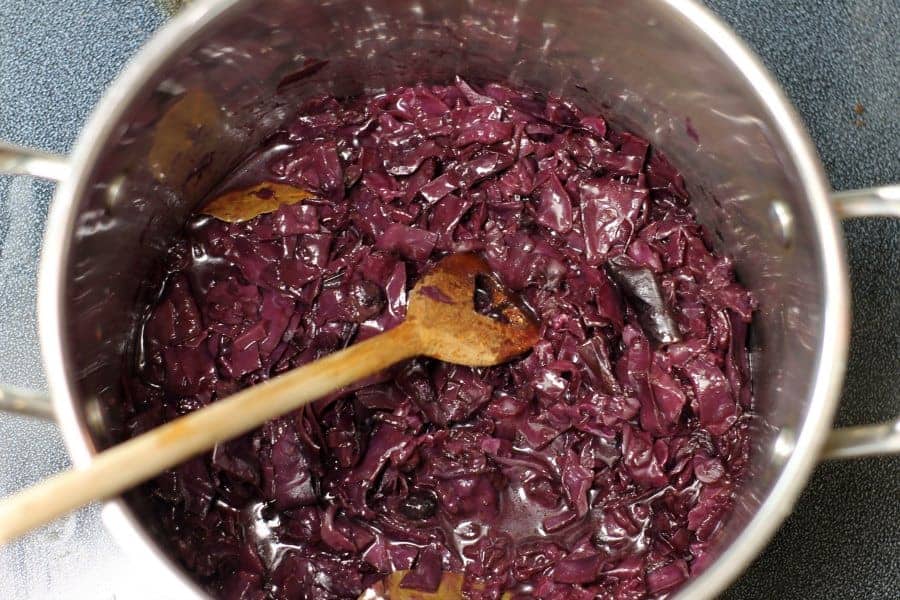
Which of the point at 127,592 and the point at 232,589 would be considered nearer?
the point at 232,589

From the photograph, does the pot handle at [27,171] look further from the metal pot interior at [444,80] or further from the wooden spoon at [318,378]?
the wooden spoon at [318,378]

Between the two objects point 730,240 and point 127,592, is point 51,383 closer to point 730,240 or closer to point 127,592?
point 127,592

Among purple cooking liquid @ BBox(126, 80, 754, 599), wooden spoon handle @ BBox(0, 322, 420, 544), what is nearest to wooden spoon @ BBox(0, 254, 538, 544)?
wooden spoon handle @ BBox(0, 322, 420, 544)

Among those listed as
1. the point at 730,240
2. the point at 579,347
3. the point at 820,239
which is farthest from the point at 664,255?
the point at 820,239

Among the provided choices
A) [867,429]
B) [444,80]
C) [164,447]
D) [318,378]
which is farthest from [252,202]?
[867,429]

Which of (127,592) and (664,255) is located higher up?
(664,255)

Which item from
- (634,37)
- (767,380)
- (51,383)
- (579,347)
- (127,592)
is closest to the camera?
(51,383)

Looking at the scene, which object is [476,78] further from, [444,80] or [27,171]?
[27,171]
